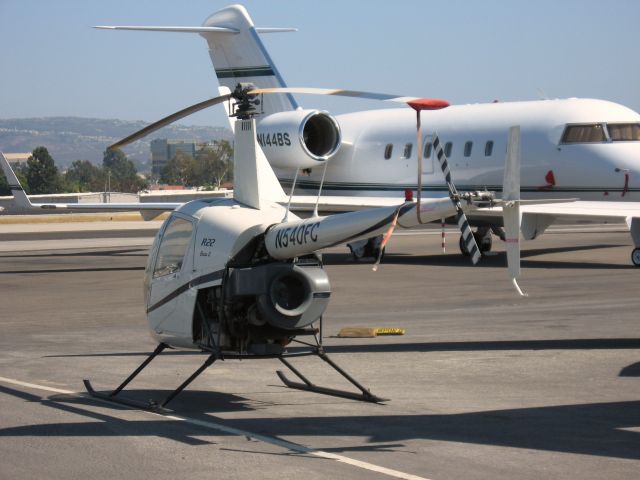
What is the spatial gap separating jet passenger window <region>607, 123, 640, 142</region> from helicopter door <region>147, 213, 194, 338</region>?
699 inches

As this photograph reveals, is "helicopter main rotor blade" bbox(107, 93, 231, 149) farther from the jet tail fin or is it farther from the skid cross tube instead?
the jet tail fin

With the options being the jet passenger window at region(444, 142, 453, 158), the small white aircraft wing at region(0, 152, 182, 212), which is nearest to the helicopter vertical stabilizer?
the small white aircraft wing at region(0, 152, 182, 212)

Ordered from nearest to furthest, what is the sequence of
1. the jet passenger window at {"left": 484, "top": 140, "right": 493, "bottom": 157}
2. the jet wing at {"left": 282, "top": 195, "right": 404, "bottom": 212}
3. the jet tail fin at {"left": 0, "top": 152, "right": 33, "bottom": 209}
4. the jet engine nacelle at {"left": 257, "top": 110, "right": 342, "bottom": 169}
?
the jet wing at {"left": 282, "top": 195, "right": 404, "bottom": 212}
the jet passenger window at {"left": 484, "top": 140, "right": 493, "bottom": 157}
the jet tail fin at {"left": 0, "top": 152, "right": 33, "bottom": 209}
the jet engine nacelle at {"left": 257, "top": 110, "right": 342, "bottom": 169}

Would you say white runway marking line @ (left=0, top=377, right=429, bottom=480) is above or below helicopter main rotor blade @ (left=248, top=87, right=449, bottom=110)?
below

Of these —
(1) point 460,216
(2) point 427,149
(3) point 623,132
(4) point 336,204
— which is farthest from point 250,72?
(1) point 460,216

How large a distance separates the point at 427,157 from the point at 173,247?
19302 mm

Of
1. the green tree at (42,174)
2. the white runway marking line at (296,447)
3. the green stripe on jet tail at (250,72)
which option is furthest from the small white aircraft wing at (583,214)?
the green tree at (42,174)

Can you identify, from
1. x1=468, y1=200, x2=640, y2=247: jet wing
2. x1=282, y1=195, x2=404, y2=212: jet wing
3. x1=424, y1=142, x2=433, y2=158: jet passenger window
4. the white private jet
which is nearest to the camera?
x1=468, y1=200, x2=640, y2=247: jet wing

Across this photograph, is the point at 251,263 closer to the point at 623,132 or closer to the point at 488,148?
the point at 623,132

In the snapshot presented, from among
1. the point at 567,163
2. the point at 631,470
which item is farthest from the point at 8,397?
the point at 567,163

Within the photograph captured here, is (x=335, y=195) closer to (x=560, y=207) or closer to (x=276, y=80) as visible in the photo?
(x=276, y=80)

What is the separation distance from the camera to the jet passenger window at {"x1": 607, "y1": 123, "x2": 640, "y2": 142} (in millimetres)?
26984

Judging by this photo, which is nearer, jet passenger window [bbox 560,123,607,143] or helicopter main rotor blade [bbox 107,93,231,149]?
helicopter main rotor blade [bbox 107,93,231,149]

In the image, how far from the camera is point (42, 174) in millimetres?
170625
